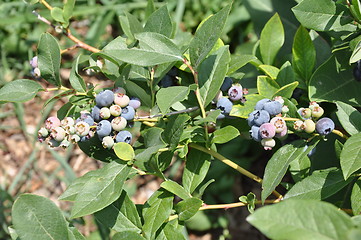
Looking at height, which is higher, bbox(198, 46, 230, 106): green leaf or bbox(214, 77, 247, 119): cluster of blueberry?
bbox(198, 46, 230, 106): green leaf

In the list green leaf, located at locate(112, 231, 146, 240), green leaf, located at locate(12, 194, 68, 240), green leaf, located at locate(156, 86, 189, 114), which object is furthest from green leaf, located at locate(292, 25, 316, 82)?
green leaf, located at locate(12, 194, 68, 240)

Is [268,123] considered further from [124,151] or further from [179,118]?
[124,151]

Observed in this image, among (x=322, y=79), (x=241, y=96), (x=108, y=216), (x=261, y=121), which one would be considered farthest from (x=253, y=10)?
(x=108, y=216)

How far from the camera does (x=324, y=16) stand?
1.18 metres

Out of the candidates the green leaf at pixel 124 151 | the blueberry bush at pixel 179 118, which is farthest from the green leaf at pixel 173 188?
the green leaf at pixel 124 151

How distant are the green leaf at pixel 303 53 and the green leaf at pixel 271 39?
10cm

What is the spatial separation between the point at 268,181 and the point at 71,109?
0.55 metres

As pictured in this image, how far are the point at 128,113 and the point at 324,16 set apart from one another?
0.56 m

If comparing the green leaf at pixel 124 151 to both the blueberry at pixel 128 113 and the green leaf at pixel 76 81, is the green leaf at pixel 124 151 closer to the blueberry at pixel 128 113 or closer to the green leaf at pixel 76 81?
the blueberry at pixel 128 113

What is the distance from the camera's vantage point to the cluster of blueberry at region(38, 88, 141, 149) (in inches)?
40.9

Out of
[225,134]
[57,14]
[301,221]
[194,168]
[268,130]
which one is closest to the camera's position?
[301,221]

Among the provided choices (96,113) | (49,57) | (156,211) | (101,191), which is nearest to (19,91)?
(49,57)

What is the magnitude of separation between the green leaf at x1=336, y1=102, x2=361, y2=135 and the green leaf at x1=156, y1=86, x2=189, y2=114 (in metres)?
0.39

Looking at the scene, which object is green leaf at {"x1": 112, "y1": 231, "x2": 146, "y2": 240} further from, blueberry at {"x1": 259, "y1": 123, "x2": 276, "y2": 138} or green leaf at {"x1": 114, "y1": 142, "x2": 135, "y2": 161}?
blueberry at {"x1": 259, "y1": 123, "x2": 276, "y2": 138}
